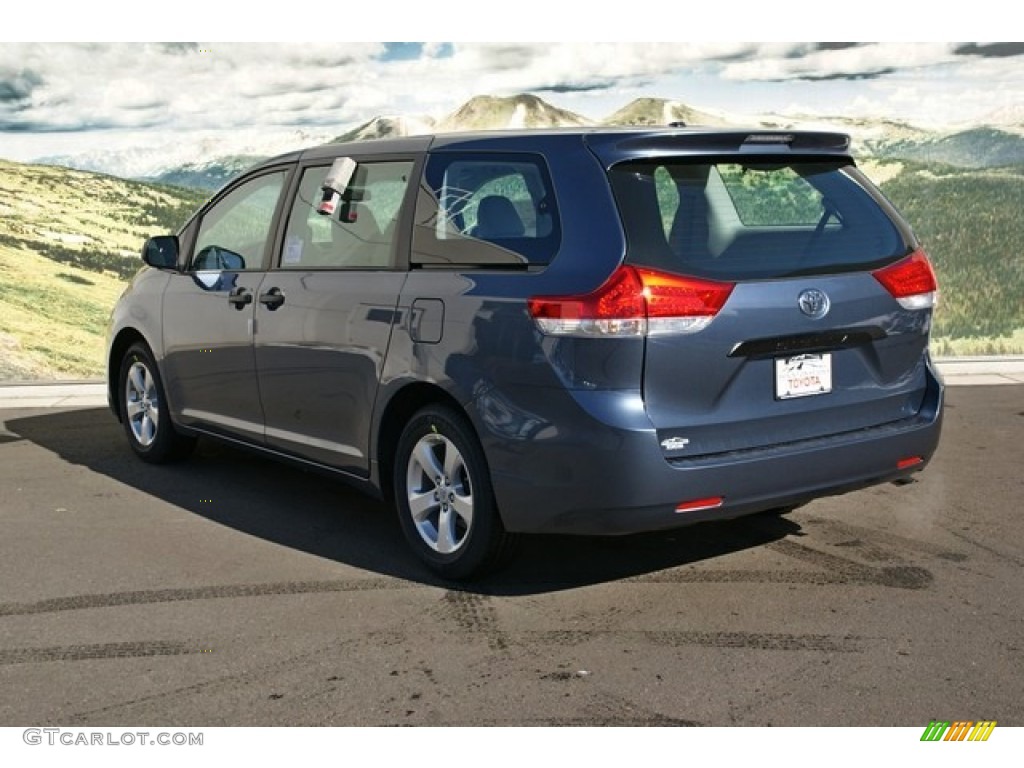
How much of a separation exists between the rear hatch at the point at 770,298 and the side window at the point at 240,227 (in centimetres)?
234

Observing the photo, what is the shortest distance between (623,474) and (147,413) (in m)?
3.97

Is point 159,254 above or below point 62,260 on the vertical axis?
above

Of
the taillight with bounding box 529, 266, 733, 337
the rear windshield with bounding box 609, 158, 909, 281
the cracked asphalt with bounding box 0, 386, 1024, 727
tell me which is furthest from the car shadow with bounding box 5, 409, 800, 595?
the rear windshield with bounding box 609, 158, 909, 281

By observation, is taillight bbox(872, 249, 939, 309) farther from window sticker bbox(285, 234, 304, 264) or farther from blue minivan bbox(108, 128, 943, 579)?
window sticker bbox(285, 234, 304, 264)

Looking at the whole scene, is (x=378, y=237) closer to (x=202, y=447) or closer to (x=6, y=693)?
(x=6, y=693)

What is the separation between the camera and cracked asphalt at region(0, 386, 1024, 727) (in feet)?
13.4

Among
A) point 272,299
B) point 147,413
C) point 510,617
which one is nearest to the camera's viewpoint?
point 510,617

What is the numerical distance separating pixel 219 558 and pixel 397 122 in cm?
683

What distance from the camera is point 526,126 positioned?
11609mm

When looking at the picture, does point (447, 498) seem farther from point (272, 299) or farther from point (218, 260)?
point (218, 260)

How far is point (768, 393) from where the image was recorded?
16.0ft

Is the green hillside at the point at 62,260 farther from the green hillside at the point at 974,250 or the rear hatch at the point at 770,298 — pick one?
the rear hatch at the point at 770,298
